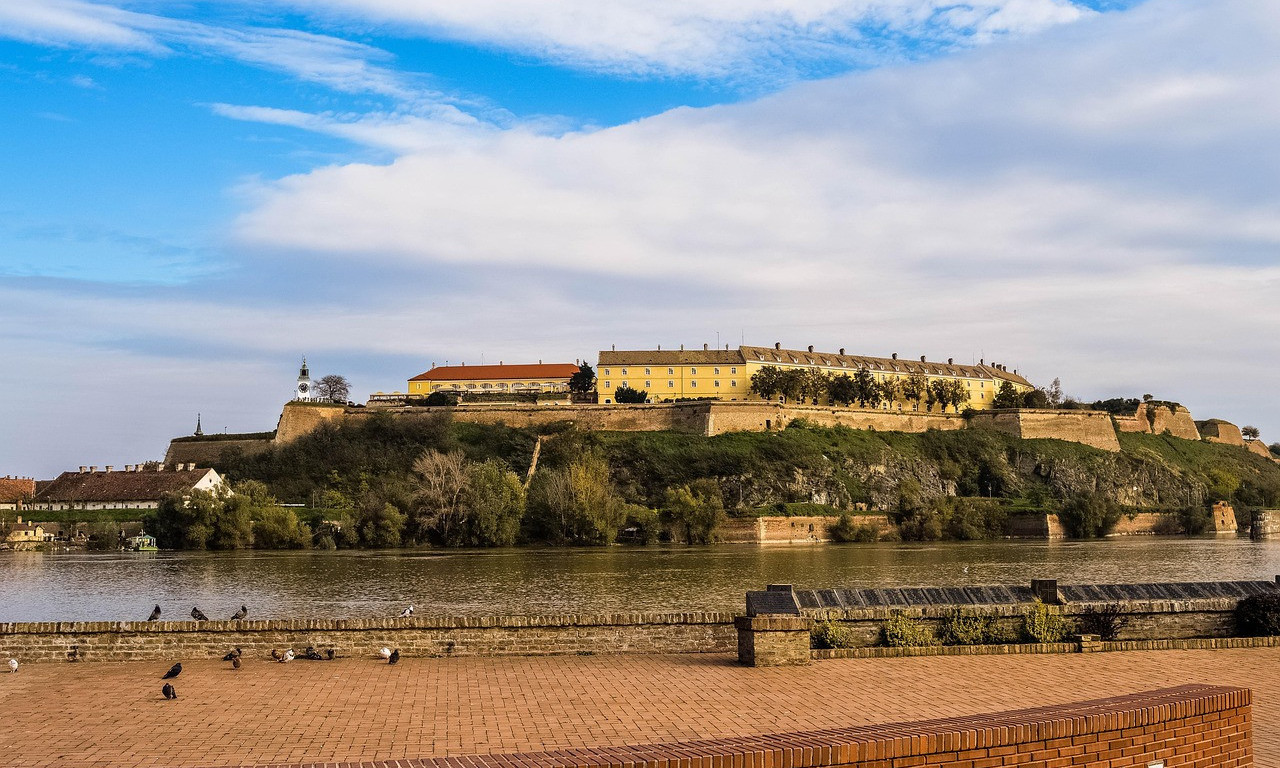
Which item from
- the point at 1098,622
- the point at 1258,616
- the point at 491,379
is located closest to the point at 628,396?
the point at 491,379

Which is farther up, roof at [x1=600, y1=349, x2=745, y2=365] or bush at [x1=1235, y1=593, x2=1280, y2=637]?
roof at [x1=600, y1=349, x2=745, y2=365]

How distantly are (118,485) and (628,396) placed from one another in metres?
44.6

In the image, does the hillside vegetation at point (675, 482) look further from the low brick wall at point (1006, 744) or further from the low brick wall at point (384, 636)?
the low brick wall at point (1006, 744)

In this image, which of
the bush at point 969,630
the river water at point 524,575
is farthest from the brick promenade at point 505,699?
the river water at point 524,575

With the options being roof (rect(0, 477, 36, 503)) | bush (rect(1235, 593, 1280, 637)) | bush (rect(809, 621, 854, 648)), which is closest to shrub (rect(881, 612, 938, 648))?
bush (rect(809, 621, 854, 648))

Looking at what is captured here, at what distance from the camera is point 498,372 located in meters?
122

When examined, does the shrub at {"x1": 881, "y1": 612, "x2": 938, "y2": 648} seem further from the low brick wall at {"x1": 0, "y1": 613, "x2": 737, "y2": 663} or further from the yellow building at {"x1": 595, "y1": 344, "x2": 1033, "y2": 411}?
the yellow building at {"x1": 595, "y1": 344, "x2": 1033, "y2": 411}

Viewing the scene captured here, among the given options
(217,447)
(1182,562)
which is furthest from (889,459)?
(217,447)

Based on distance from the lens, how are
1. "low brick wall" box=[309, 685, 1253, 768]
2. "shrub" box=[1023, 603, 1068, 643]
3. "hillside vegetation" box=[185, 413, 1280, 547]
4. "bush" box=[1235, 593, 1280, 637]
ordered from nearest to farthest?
"low brick wall" box=[309, 685, 1253, 768] → "shrub" box=[1023, 603, 1068, 643] → "bush" box=[1235, 593, 1280, 637] → "hillside vegetation" box=[185, 413, 1280, 547]

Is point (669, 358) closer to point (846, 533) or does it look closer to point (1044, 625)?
point (846, 533)

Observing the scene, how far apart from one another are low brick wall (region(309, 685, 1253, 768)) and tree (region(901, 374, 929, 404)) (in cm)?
10672

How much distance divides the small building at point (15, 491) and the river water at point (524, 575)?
2356 cm

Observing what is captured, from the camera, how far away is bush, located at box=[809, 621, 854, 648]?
1362 cm

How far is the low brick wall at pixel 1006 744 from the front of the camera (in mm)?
5906
